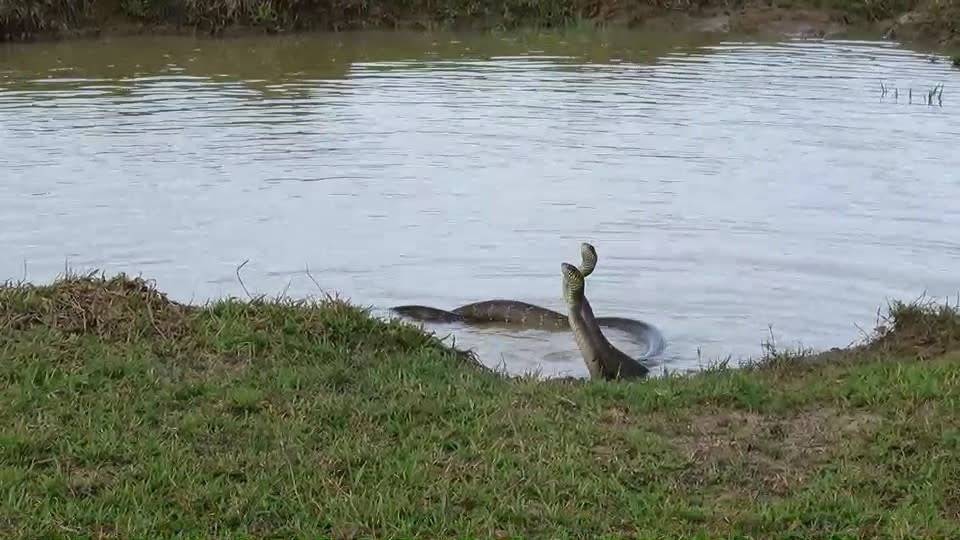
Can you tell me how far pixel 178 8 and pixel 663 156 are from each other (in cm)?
1374

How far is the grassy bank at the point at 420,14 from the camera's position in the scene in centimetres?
2262

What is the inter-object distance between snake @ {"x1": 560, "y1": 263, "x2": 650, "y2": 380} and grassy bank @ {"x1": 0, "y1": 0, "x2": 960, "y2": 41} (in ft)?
58.3

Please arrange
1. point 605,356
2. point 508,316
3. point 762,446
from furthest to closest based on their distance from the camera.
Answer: point 508,316 → point 605,356 → point 762,446

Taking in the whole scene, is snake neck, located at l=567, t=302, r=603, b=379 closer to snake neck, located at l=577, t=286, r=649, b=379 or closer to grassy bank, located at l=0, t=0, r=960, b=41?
snake neck, located at l=577, t=286, r=649, b=379

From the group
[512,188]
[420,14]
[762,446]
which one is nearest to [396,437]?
[762,446]

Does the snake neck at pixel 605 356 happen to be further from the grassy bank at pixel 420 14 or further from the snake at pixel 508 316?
the grassy bank at pixel 420 14

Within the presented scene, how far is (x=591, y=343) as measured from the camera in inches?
252

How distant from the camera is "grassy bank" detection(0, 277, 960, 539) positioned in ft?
13.6

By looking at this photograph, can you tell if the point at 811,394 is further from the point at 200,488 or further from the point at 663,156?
the point at 663,156

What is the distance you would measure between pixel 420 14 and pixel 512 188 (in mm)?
14633

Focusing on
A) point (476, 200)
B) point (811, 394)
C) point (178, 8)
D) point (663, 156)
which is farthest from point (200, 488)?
point (178, 8)

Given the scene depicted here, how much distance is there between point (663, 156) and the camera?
490 inches

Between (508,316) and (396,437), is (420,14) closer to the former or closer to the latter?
(508,316)

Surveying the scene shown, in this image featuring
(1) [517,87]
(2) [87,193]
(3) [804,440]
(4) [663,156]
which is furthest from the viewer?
(1) [517,87]
